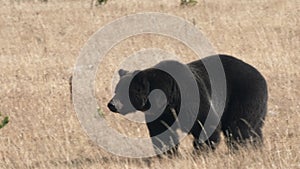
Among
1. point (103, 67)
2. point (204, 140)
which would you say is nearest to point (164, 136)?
point (204, 140)

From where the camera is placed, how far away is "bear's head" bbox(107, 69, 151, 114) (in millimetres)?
6859

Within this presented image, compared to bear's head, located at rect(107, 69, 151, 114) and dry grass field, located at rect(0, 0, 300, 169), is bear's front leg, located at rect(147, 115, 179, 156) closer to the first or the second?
dry grass field, located at rect(0, 0, 300, 169)

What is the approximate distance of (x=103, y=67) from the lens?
12.1 m

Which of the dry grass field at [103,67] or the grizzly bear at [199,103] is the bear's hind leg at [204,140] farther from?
the dry grass field at [103,67]

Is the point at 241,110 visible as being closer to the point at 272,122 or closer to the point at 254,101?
the point at 254,101

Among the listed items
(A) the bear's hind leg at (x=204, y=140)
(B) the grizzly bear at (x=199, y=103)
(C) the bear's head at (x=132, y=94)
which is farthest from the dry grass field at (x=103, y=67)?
(C) the bear's head at (x=132, y=94)

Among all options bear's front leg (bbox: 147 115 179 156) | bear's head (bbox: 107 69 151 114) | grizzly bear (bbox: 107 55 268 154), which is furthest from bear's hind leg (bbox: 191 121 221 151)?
bear's head (bbox: 107 69 151 114)

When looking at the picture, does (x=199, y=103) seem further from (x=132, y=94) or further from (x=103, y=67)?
(x=103, y=67)

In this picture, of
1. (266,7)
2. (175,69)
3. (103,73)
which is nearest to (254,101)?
(175,69)

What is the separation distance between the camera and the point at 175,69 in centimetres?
703

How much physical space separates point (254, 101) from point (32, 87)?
4.96 m

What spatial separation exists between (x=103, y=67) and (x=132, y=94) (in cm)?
525

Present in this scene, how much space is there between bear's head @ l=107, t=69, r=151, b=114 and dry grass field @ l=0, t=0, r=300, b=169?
63cm

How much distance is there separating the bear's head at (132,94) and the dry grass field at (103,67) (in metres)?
0.63
